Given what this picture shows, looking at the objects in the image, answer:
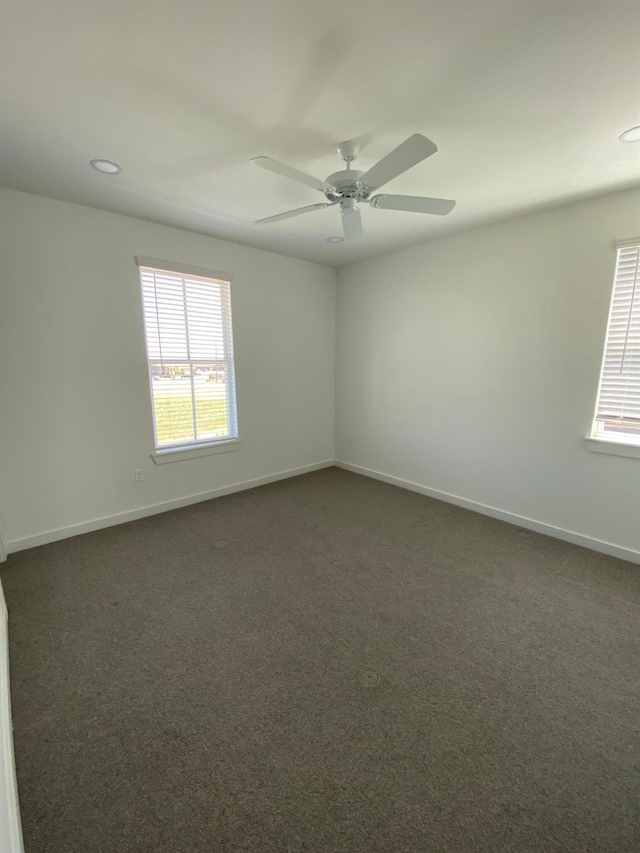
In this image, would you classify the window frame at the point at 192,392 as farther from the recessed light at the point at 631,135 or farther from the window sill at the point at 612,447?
the window sill at the point at 612,447

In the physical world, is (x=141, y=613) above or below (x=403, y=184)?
below

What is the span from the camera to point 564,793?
1.21 meters

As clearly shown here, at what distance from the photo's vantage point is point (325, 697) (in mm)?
1554

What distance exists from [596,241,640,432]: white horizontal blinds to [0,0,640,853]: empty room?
2 centimetres

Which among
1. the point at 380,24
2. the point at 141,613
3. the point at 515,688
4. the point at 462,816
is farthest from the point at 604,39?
the point at 141,613

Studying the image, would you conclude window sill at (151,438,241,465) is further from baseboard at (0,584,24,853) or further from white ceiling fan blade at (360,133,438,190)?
white ceiling fan blade at (360,133,438,190)

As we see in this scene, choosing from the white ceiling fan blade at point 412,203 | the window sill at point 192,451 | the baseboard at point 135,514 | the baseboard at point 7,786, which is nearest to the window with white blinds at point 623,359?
the white ceiling fan blade at point 412,203

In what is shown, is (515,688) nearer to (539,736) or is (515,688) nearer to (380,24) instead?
(539,736)

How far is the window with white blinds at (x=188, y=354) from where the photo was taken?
3125 millimetres

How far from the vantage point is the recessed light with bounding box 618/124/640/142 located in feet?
5.67

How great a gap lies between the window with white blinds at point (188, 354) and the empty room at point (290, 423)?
3 cm

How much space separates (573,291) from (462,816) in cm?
311

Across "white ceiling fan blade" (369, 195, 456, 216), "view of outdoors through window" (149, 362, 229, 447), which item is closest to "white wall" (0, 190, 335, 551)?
"view of outdoors through window" (149, 362, 229, 447)

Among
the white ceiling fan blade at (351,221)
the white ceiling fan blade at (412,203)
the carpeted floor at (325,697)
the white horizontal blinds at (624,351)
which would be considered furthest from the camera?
the white horizontal blinds at (624,351)
